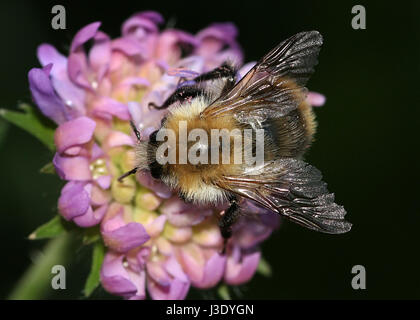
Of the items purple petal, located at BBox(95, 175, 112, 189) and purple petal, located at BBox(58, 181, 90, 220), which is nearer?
purple petal, located at BBox(58, 181, 90, 220)

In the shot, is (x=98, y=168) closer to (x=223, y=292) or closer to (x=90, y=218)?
(x=90, y=218)

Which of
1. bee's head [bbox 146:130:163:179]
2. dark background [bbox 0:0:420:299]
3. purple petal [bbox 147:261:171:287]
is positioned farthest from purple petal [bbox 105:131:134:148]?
dark background [bbox 0:0:420:299]

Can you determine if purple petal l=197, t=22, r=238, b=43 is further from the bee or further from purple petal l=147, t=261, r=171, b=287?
purple petal l=147, t=261, r=171, b=287

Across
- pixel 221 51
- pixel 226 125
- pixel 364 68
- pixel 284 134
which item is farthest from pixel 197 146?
pixel 364 68

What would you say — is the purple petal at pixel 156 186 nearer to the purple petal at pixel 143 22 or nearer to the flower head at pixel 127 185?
the flower head at pixel 127 185

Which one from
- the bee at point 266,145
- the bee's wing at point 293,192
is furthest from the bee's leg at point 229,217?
the bee's wing at point 293,192

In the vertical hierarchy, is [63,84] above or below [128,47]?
below

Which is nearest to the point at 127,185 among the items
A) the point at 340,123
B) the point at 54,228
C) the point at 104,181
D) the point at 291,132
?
the point at 104,181

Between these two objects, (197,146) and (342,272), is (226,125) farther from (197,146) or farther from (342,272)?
(342,272)
